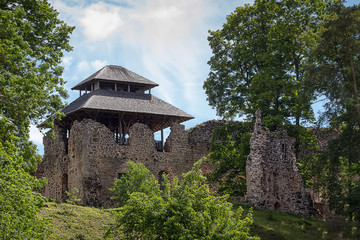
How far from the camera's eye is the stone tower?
3500 cm

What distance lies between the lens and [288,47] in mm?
35031

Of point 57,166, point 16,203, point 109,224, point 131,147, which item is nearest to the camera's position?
point 16,203

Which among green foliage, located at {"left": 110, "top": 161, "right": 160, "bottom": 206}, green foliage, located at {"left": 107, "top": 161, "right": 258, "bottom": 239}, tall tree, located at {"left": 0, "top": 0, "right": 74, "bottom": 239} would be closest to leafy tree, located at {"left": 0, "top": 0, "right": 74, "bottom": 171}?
tall tree, located at {"left": 0, "top": 0, "right": 74, "bottom": 239}

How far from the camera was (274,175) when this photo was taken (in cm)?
3288

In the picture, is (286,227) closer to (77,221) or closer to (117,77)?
(77,221)

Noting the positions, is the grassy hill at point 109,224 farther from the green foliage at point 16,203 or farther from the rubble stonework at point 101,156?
the rubble stonework at point 101,156

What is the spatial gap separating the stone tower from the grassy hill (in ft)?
20.2

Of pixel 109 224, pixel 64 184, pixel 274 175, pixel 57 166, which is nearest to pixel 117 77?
pixel 57 166

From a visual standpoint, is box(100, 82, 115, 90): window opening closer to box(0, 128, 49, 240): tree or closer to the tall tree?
the tall tree

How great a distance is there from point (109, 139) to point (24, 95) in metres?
15.8

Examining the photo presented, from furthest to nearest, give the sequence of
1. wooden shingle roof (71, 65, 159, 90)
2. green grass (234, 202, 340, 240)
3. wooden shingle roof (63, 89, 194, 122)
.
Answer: wooden shingle roof (71, 65, 159, 90), wooden shingle roof (63, 89, 194, 122), green grass (234, 202, 340, 240)

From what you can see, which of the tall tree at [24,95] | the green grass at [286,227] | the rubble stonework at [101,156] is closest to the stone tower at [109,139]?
the rubble stonework at [101,156]

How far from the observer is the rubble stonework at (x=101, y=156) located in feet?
113

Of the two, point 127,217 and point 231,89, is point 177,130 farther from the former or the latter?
point 127,217
